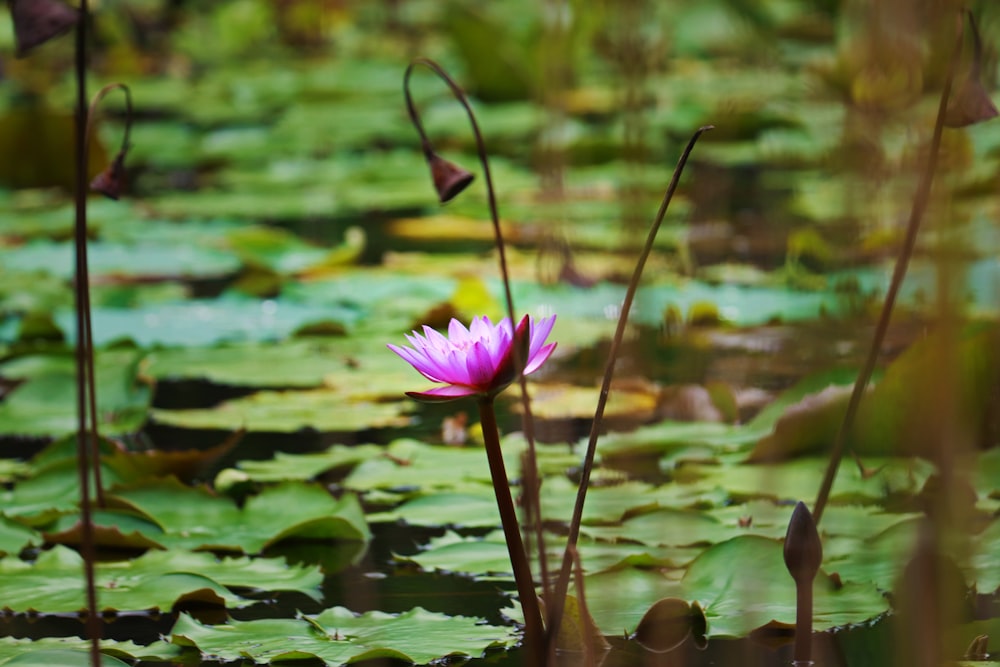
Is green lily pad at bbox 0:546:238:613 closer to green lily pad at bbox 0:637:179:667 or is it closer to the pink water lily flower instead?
green lily pad at bbox 0:637:179:667

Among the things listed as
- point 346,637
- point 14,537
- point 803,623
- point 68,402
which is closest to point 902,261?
point 803,623

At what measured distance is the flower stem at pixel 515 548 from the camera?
0.79 metres

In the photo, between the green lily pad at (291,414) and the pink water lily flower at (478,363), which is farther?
the green lily pad at (291,414)

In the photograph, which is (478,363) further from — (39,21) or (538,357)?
(39,21)

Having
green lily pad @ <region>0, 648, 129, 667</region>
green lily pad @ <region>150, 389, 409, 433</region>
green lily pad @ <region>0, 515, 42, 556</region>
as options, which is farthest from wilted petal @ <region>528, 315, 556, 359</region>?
green lily pad @ <region>150, 389, 409, 433</region>

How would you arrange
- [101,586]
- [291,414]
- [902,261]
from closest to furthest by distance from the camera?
1. [902,261]
2. [101,586]
3. [291,414]

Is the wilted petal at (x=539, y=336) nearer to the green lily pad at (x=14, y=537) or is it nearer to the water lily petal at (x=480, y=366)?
the water lily petal at (x=480, y=366)

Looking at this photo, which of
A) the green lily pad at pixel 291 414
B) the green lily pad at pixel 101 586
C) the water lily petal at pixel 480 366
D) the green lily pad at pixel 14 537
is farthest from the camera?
the green lily pad at pixel 291 414

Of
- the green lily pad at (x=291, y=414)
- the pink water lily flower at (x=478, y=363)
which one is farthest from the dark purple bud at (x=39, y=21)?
the green lily pad at (x=291, y=414)

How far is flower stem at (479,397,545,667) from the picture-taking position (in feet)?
2.60

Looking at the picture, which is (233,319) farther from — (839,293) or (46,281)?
(839,293)

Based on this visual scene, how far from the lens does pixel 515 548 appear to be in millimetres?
802

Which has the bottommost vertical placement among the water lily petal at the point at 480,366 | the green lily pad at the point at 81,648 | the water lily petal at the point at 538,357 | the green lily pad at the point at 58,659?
the green lily pad at the point at 58,659

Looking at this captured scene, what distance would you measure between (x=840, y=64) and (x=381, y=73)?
2.18 metres
